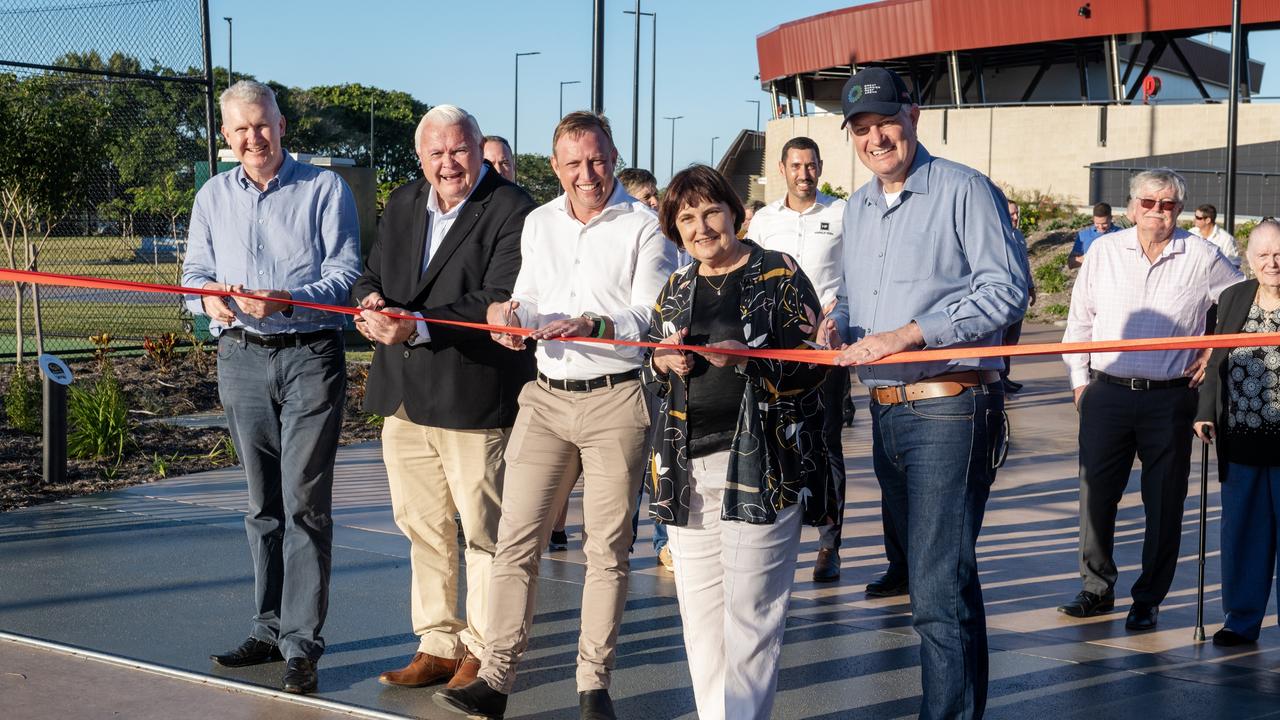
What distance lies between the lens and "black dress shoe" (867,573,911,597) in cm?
620

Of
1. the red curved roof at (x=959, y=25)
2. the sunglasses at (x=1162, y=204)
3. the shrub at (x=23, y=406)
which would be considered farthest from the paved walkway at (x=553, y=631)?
the red curved roof at (x=959, y=25)

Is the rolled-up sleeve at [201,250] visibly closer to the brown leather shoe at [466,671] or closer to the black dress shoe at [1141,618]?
the brown leather shoe at [466,671]

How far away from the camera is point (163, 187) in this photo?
520 inches

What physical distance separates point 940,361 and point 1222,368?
2293 millimetres

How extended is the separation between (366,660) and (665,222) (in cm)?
214

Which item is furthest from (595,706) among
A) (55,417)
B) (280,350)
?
(55,417)

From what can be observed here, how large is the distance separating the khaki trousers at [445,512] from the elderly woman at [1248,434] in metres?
2.99

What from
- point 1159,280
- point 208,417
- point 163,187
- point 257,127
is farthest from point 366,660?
point 163,187

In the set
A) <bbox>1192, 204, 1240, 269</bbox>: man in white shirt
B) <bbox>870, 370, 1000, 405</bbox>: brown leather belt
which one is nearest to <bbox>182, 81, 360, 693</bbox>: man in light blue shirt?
<bbox>870, 370, 1000, 405</bbox>: brown leather belt

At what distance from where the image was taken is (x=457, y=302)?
4770 mm

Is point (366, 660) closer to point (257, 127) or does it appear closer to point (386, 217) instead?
point (386, 217)

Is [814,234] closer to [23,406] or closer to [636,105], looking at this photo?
[23,406]

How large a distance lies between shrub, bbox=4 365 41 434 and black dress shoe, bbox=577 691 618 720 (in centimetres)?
673

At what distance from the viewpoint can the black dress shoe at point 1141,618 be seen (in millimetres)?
5645
